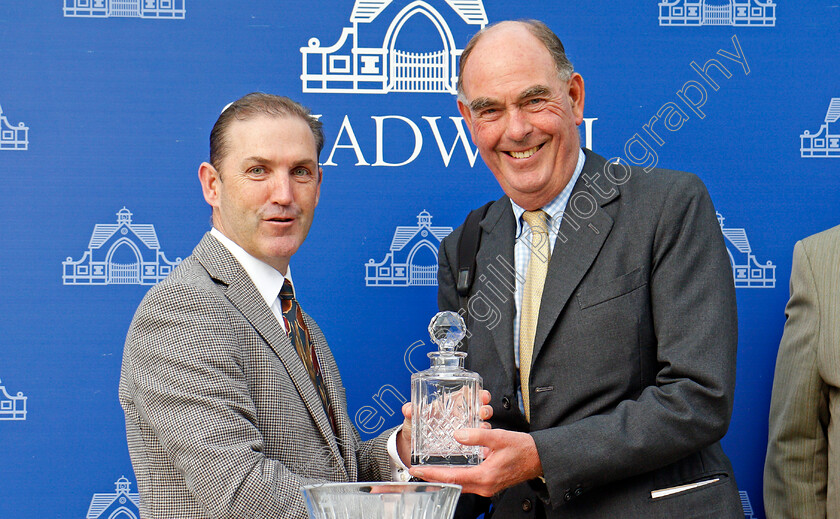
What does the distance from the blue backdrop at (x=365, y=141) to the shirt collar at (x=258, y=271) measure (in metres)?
0.75

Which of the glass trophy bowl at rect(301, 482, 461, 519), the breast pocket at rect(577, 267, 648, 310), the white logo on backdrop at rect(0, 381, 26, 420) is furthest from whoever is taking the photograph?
the white logo on backdrop at rect(0, 381, 26, 420)

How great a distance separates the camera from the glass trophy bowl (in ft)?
3.49

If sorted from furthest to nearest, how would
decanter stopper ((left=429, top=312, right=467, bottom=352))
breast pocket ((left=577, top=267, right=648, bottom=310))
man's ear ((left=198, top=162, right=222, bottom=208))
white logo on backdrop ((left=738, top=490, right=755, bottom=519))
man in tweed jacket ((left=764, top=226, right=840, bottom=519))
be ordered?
white logo on backdrop ((left=738, top=490, right=755, bottom=519)) < man in tweed jacket ((left=764, top=226, right=840, bottom=519)) < man's ear ((left=198, top=162, right=222, bottom=208)) < breast pocket ((left=577, top=267, right=648, bottom=310)) < decanter stopper ((left=429, top=312, right=467, bottom=352))

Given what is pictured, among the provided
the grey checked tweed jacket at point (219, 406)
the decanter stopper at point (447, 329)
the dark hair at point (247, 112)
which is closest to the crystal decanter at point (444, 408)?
the decanter stopper at point (447, 329)

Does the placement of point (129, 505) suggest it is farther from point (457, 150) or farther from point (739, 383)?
point (739, 383)

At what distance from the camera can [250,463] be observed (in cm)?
183

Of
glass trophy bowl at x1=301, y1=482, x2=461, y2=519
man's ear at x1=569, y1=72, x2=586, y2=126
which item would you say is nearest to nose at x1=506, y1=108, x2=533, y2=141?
man's ear at x1=569, y1=72, x2=586, y2=126

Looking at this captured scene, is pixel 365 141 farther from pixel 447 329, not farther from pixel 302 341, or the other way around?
pixel 447 329

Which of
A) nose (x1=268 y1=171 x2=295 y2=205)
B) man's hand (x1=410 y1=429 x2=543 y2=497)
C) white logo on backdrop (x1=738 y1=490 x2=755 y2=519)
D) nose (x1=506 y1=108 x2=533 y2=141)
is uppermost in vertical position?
nose (x1=506 y1=108 x2=533 y2=141)

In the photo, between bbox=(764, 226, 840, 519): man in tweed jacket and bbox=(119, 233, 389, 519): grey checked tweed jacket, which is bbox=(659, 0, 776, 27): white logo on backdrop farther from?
bbox=(119, 233, 389, 519): grey checked tweed jacket

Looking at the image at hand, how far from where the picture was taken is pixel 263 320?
2.09 meters

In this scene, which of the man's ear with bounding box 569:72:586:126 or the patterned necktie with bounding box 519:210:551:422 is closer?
the patterned necktie with bounding box 519:210:551:422

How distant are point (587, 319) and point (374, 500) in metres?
1.13

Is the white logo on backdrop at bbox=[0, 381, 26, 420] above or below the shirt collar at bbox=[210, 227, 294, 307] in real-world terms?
below
